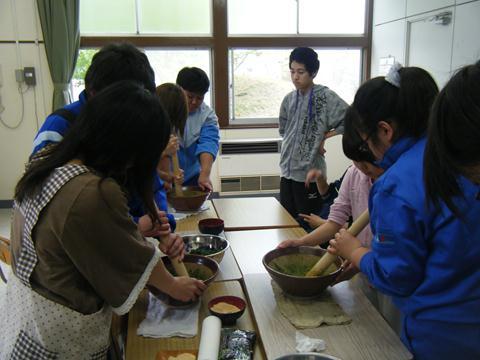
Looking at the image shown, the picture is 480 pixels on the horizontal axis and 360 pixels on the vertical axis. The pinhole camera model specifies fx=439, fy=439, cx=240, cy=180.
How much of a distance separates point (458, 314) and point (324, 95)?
6.94ft

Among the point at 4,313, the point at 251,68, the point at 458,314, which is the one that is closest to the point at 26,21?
the point at 251,68

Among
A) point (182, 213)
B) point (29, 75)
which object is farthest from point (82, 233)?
point (29, 75)

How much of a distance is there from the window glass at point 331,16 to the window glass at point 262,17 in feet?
0.41

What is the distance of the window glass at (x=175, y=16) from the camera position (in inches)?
183

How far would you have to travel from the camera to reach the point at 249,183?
4.89 meters

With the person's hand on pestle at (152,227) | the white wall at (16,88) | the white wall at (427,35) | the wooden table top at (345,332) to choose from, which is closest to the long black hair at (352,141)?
the wooden table top at (345,332)

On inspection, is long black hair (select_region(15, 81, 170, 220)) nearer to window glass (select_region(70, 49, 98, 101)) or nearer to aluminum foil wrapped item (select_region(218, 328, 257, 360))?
aluminum foil wrapped item (select_region(218, 328, 257, 360))

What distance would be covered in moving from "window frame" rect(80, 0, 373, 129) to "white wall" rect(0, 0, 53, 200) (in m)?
0.50

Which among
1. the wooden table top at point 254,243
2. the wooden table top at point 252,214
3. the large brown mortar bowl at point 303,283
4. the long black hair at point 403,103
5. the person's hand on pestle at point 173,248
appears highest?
the long black hair at point 403,103

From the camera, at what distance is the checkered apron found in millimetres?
979

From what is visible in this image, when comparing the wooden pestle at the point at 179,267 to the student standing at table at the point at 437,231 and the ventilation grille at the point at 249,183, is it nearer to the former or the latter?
the student standing at table at the point at 437,231

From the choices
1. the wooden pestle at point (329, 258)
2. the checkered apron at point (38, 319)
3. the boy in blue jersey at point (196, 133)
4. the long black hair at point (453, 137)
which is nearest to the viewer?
the long black hair at point (453, 137)

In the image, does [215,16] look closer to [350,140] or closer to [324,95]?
[324,95]

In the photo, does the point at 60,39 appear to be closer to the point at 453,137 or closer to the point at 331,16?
the point at 331,16
